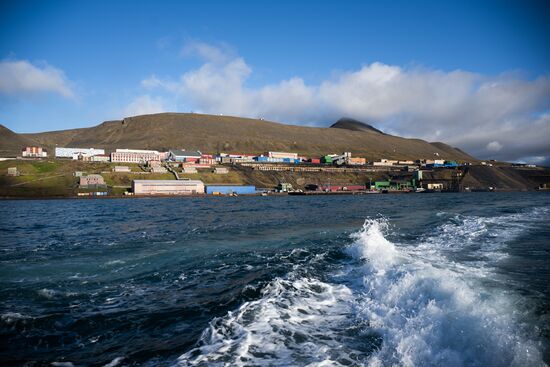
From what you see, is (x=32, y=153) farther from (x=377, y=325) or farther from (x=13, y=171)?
(x=377, y=325)

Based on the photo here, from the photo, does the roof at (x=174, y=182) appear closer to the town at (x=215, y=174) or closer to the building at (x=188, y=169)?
the town at (x=215, y=174)

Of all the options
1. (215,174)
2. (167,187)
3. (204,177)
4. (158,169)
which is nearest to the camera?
(167,187)

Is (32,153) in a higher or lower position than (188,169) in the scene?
higher

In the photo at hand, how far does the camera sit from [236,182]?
323 feet

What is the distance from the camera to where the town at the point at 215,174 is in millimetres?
81625

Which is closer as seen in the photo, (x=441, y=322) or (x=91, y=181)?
(x=441, y=322)

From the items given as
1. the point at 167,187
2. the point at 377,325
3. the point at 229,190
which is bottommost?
the point at 229,190

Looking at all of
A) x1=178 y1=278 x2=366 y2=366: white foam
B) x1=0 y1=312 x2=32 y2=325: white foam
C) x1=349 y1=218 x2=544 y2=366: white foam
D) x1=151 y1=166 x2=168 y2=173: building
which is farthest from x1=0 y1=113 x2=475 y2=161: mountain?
x1=349 y1=218 x2=544 y2=366: white foam

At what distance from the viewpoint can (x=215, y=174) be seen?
99.8m

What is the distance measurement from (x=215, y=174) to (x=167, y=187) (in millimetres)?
19902

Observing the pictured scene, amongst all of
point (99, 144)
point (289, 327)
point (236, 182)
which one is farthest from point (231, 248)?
point (99, 144)

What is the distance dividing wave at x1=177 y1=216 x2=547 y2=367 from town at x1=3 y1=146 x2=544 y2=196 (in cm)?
7769

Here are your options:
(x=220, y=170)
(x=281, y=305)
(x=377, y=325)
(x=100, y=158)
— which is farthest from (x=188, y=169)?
(x=377, y=325)

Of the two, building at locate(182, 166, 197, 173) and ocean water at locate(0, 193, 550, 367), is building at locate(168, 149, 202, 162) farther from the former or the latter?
ocean water at locate(0, 193, 550, 367)
